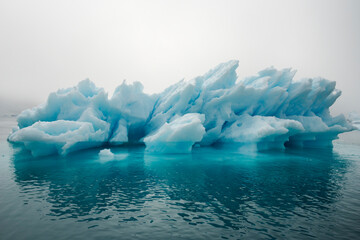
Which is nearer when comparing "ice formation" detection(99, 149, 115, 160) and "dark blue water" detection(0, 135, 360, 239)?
"dark blue water" detection(0, 135, 360, 239)

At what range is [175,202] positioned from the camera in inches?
298

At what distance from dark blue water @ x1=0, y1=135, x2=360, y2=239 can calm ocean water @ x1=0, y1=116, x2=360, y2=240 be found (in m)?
0.03

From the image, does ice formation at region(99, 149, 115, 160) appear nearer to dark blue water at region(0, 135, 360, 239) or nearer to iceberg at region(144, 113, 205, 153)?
dark blue water at region(0, 135, 360, 239)

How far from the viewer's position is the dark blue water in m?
5.65

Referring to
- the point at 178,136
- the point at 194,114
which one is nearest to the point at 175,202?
the point at 178,136

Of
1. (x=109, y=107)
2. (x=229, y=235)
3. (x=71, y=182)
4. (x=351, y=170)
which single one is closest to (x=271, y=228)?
(x=229, y=235)

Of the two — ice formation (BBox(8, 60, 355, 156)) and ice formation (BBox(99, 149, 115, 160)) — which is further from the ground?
ice formation (BBox(8, 60, 355, 156))

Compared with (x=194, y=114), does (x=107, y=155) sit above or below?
below

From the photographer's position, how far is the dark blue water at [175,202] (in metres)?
5.65

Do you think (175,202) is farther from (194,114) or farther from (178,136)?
(194,114)

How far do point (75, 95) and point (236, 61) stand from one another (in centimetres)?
1495

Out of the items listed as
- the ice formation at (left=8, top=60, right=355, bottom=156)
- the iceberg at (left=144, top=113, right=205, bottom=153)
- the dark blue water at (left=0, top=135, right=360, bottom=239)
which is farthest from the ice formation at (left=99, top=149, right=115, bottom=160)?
the iceberg at (left=144, top=113, right=205, bottom=153)

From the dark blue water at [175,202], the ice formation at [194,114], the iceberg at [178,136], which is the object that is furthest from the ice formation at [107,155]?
the iceberg at [178,136]

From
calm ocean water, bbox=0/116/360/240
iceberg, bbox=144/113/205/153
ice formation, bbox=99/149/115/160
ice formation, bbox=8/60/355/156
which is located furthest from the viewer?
ice formation, bbox=8/60/355/156
